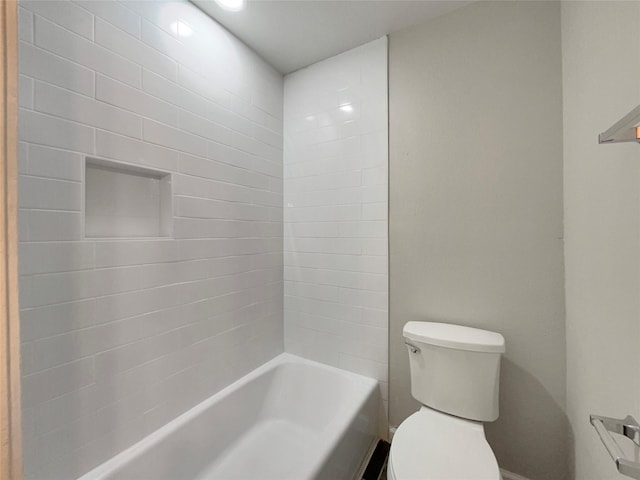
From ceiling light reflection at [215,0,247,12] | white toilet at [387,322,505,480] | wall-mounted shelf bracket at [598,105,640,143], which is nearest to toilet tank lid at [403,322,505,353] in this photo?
white toilet at [387,322,505,480]

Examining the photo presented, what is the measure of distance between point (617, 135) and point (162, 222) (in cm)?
157

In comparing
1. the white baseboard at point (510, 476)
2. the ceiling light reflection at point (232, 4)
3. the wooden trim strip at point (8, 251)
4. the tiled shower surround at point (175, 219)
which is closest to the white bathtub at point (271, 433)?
the tiled shower surround at point (175, 219)

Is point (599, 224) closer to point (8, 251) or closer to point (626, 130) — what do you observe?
point (626, 130)

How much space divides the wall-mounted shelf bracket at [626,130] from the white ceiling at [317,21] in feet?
4.32

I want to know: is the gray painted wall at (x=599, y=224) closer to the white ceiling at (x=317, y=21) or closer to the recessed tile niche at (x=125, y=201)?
the white ceiling at (x=317, y=21)

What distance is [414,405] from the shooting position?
1.59 meters

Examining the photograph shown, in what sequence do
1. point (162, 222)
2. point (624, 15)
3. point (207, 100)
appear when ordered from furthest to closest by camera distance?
point (207, 100)
point (162, 222)
point (624, 15)

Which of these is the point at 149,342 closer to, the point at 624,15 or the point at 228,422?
the point at 228,422

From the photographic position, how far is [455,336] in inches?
51.0

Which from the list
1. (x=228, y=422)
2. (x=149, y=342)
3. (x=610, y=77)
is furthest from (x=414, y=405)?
(x=610, y=77)

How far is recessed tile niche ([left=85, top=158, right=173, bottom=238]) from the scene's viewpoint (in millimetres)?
1087

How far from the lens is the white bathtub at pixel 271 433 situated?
3.73 ft

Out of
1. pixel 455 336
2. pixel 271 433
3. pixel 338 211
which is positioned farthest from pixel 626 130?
pixel 271 433

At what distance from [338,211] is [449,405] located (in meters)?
1.20
